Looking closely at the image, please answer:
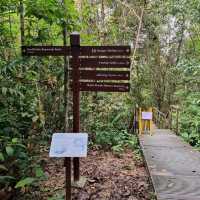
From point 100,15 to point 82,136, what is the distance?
850 cm

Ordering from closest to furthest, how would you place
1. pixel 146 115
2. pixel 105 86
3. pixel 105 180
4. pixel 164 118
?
pixel 105 86
pixel 105 180
pixel 146 115
pixel 164 118

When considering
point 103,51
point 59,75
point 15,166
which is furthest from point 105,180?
point 59,75

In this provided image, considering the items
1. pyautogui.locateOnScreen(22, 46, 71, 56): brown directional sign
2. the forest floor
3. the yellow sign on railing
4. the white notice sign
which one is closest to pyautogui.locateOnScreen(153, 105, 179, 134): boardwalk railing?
the yellow sign on railing

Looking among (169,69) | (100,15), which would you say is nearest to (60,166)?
(100,15)

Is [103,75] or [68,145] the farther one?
[103,75]

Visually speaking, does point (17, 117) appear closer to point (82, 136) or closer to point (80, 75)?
point (80, 75)

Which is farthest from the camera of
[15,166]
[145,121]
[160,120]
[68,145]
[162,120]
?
[160,120]

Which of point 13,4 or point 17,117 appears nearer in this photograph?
point 17,117

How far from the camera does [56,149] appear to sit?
14.3 feet

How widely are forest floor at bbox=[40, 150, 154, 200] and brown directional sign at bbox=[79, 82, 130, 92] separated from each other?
4.83ft

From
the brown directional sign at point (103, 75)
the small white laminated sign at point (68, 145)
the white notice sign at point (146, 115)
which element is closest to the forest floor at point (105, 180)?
the small white laminated sign at point (68, 145)

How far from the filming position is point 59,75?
6789 millimetres

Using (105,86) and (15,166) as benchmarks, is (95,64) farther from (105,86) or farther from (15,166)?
(15,166)

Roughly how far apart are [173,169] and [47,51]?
3.20 metres
